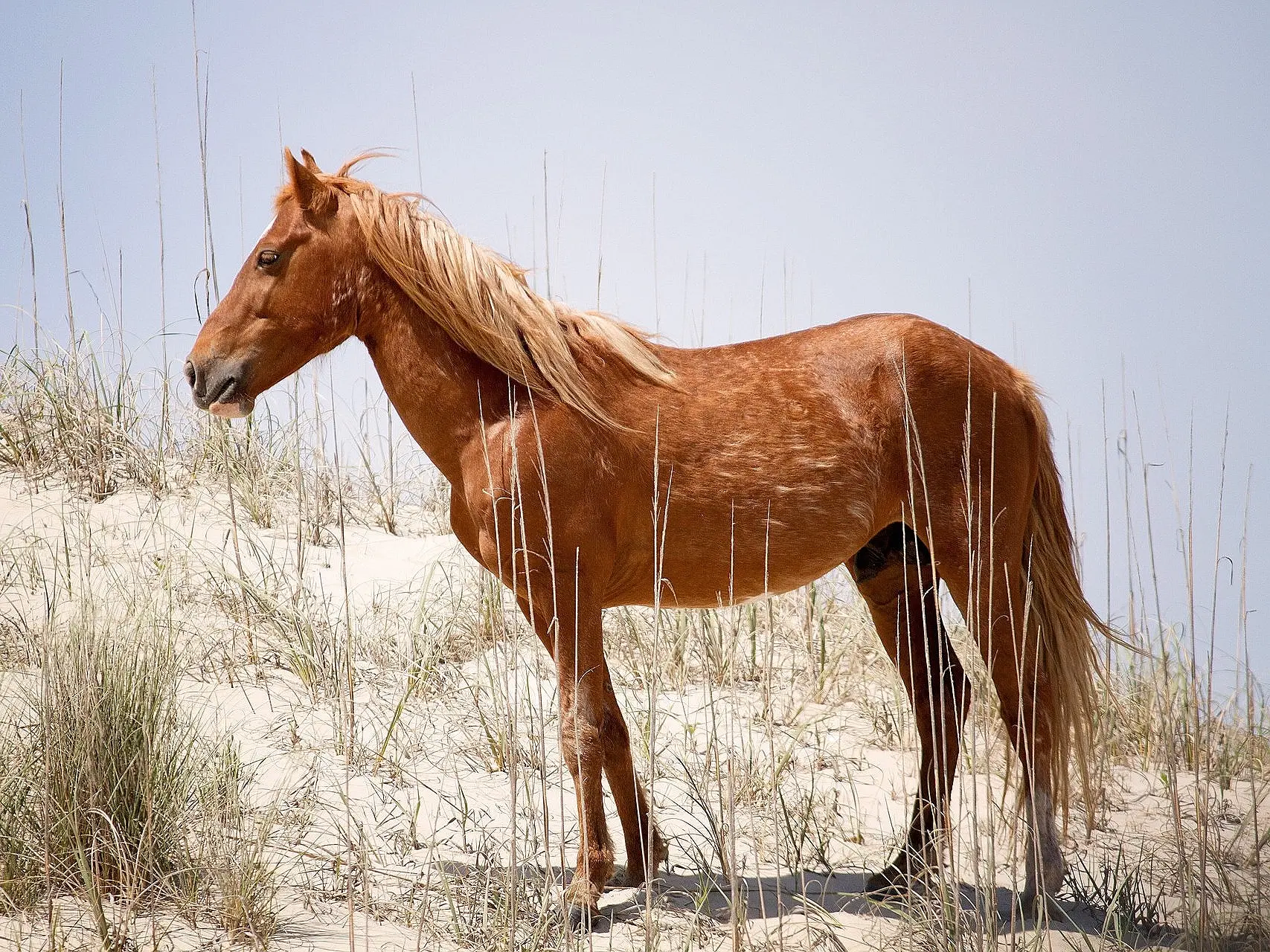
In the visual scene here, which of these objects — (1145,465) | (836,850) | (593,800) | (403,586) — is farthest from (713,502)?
(403,586)

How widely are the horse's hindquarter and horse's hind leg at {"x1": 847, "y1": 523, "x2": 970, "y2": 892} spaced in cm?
34

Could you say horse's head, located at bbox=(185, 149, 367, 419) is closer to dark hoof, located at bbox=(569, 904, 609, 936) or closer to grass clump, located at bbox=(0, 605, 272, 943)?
grass clump, located at bbox=(0, 605, 272, 943)

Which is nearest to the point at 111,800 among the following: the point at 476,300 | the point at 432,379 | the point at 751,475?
the point at 432,379

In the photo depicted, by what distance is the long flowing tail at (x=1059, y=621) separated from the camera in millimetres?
3234

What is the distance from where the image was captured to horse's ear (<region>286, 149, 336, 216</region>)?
10.1ft

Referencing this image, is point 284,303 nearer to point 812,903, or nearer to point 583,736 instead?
point 583,736

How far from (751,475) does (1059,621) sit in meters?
1.16

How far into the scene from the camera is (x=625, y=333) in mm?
3342

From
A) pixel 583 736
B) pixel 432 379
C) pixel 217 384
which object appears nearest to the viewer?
pixel 583 736

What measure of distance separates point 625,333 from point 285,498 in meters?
3.30

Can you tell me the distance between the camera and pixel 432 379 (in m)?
3.15

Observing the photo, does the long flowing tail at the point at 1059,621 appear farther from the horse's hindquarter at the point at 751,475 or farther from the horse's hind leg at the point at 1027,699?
the horse's hindquarter at the point at 751,475

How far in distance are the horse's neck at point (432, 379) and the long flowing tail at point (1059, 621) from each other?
183 centimetres

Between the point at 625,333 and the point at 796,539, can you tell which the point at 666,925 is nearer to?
the point at 796,539
